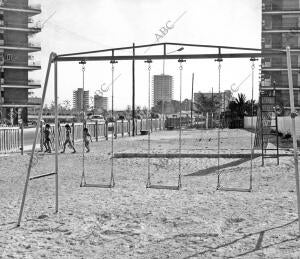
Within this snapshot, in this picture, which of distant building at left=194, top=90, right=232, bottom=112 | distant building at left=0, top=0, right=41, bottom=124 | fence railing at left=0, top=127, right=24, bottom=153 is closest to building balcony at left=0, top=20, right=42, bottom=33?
distant building at left=0, top=0, right=41, bottom=124

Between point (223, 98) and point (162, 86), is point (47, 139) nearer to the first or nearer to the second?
point (223, 98)

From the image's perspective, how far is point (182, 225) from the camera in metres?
7.10

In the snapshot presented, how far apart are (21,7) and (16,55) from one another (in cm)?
654

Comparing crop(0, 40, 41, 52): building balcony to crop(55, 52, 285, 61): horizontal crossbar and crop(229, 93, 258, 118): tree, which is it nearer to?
crop(229, 93, 258, 118): tree

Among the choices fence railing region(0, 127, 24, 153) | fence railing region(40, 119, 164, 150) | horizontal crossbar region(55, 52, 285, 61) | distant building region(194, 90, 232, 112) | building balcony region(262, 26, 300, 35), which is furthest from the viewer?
building balcony region(262, 26, 300, 35)

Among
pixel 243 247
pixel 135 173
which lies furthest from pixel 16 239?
pixel 135 173

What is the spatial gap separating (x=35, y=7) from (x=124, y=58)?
6704 cm

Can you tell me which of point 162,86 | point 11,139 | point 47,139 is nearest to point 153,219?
point 162,86

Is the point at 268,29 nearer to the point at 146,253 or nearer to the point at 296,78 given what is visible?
the point at 296,78

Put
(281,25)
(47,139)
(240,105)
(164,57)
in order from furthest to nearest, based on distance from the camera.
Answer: (240,105) < (281,25) < (47,139) < (164,57)

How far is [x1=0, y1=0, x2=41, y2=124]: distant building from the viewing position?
6794 cm

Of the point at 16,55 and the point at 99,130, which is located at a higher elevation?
the point at 16,55

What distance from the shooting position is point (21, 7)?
68625mm

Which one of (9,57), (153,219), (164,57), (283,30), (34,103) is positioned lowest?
(153,219)
